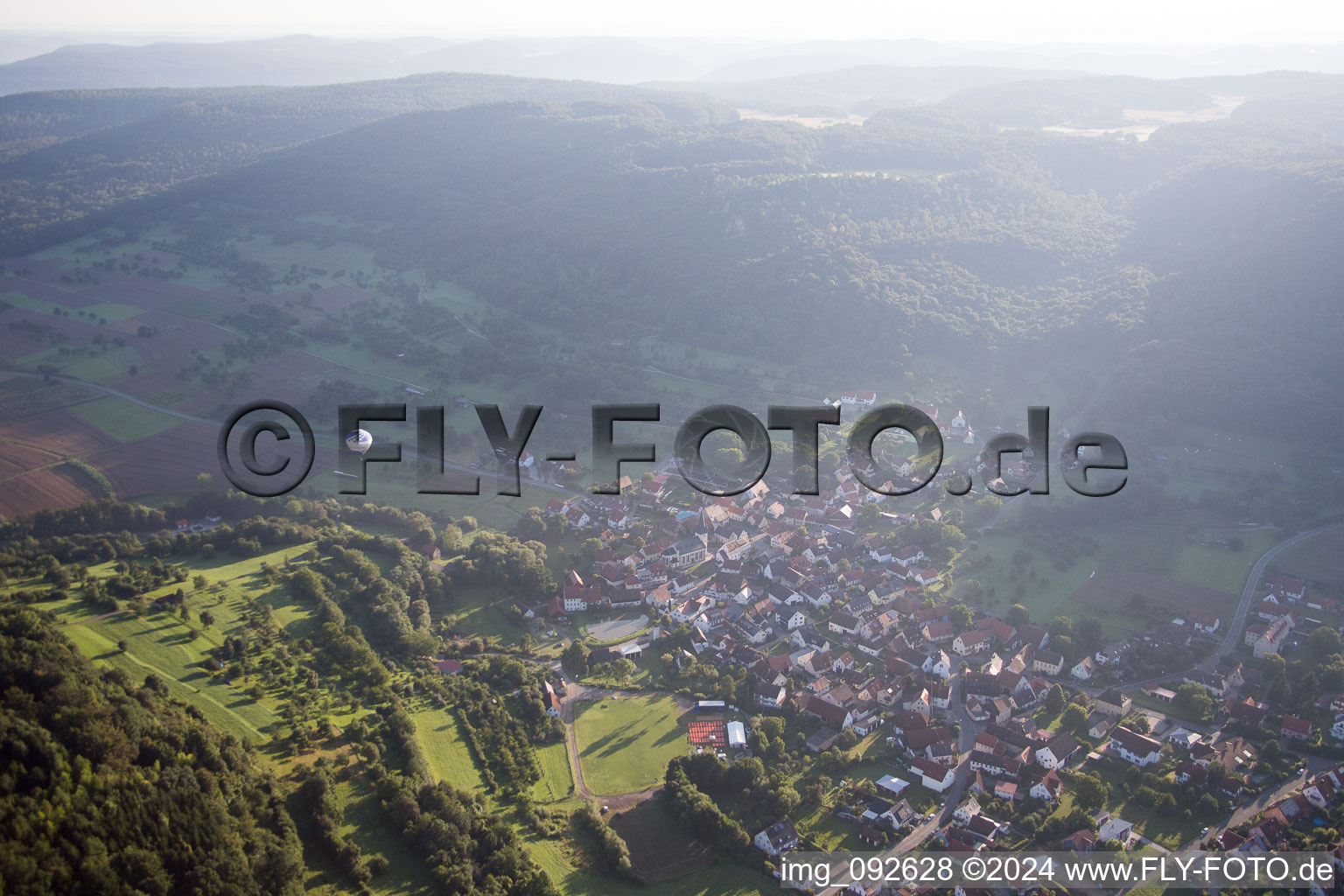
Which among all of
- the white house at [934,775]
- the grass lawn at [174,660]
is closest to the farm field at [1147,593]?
the white house at [934,775]

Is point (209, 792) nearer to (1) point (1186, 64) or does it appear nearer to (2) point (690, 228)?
(2) point (690, 228)

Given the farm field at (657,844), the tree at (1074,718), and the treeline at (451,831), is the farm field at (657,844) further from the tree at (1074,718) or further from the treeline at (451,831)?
the tree at (1074,718)

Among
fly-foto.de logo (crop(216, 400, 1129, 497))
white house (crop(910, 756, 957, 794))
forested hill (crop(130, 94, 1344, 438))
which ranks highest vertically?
forested hill (crop(130, 94, 1344, 438))

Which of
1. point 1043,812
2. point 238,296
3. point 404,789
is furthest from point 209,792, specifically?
point 238,296

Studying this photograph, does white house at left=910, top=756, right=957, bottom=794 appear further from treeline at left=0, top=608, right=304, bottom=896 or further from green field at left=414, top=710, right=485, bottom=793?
treeline at left=0, top=608, right=304, bottom=896

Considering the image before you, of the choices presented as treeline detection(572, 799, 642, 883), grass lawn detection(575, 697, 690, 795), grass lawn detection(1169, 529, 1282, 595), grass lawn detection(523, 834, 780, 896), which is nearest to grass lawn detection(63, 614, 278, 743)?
grass lawn detection(523, 834, 780, 896)

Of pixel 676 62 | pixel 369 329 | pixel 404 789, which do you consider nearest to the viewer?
pixel 404 789

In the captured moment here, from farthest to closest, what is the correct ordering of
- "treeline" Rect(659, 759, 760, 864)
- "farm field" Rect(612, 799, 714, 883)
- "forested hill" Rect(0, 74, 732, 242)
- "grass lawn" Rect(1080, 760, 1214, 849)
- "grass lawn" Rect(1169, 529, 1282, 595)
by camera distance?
"forested hill" Rect(0, 74, 732, 242) < "grass lawn" Rect(1169, 529, 1282, 595) < "grass lawn" Rect(1080, 760, 1214, 849) < "treeline" Rect(659, 759, 760, 864) < "farm field" Rect(612, 799, 714, 883)
